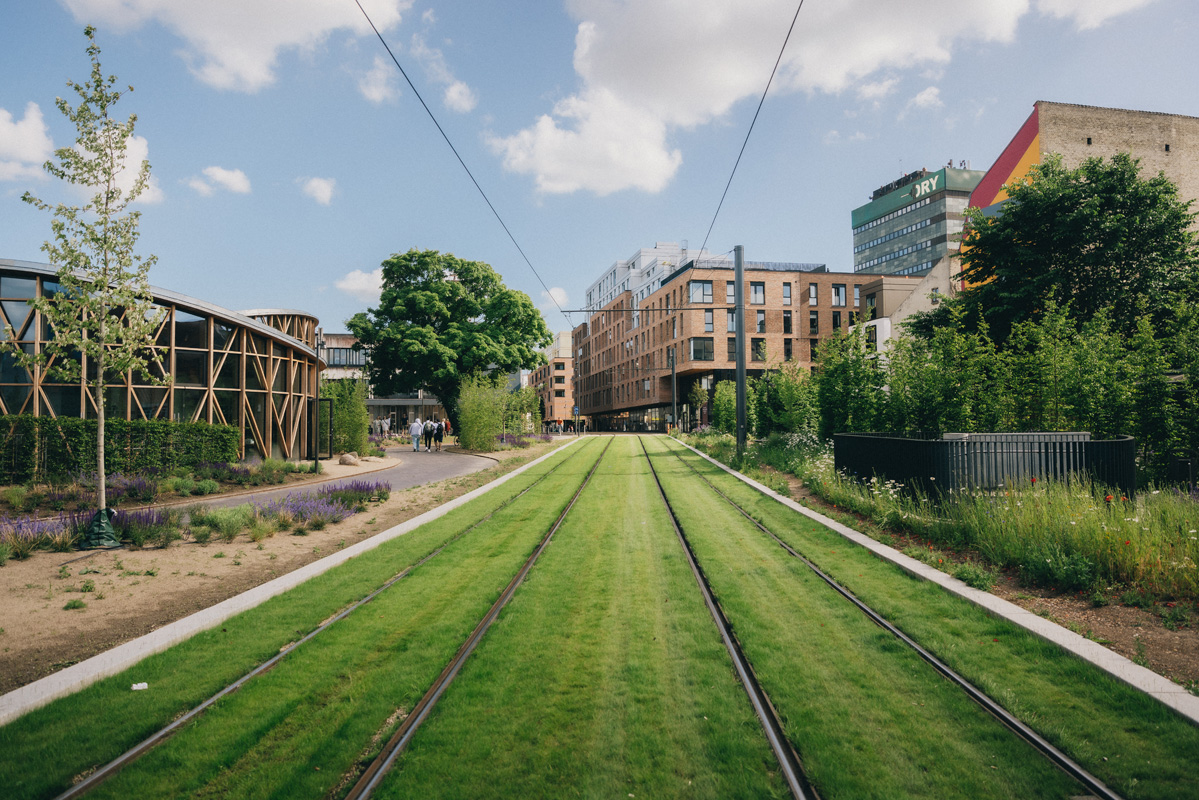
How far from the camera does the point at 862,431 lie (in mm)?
17250

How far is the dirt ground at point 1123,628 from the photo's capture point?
479 centimetres

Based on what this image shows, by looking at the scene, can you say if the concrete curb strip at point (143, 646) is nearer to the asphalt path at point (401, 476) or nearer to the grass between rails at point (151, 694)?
the grass between rails at point (151, 694)

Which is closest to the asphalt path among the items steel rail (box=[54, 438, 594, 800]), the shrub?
steel rail (box=[54, 438, 594, 800])

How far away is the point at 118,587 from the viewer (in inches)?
295

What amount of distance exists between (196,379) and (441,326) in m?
19.9

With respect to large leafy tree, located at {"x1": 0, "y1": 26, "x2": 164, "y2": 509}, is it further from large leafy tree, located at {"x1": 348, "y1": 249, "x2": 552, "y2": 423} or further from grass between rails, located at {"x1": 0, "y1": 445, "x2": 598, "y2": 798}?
large leafy tree, located at {"x1": 348, "y1": 249, "x2": 552, "y2": 423}

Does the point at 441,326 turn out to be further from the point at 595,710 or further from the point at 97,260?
the point at 595,710

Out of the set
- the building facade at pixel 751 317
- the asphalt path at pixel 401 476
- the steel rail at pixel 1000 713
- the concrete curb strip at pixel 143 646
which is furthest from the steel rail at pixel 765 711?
the building facade at pixel 751 317

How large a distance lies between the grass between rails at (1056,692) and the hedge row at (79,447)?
1746 centimetres

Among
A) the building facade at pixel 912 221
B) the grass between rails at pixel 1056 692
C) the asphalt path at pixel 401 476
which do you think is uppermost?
the building facade at pixel 912 221

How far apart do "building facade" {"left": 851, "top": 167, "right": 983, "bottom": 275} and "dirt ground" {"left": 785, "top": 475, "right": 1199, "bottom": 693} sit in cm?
9569

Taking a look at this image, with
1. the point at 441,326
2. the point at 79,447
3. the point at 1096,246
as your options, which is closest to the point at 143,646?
the point at 79,447

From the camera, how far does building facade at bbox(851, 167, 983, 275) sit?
9738 cm

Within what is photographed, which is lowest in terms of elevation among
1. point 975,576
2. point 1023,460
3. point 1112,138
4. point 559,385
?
point 975,576
